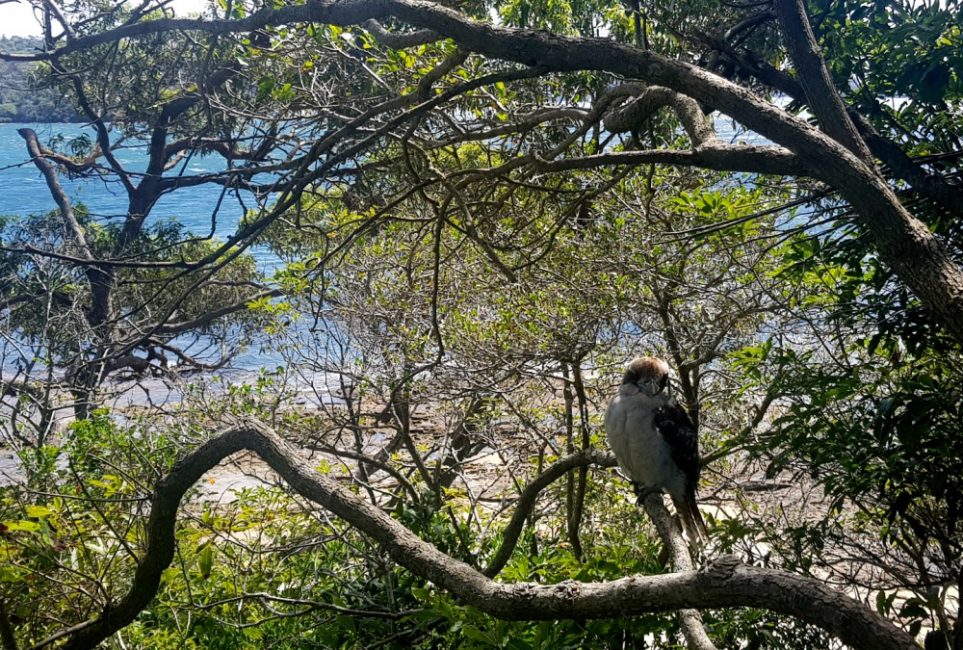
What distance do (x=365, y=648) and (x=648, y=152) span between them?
243cm

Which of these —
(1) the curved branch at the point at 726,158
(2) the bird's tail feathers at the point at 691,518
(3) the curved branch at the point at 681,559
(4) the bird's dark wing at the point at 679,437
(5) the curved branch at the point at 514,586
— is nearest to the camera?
(5) the curved branch at the point at 514,586

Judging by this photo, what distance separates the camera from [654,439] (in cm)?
376

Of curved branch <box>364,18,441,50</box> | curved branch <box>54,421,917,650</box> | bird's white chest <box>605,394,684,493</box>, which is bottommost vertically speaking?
curved branch <box>54,421,917,650</box>

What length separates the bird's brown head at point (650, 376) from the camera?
3.81 m

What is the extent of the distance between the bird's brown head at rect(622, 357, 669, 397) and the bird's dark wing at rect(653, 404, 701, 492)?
0.10 m

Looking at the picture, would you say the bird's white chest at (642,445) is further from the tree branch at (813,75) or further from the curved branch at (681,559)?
the tree branch at (813,75)

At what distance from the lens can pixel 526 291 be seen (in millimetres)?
5082

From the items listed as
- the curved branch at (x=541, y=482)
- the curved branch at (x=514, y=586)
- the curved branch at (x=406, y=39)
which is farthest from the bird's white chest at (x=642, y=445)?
the curved branch at (x=406, y=39)

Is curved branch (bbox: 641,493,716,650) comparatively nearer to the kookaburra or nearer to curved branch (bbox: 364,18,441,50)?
the kookaburra

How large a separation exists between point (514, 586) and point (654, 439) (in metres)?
1.50

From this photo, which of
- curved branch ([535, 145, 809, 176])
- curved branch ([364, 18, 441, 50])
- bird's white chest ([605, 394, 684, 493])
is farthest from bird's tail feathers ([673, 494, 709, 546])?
curved branch ([364, 18, 441, 50])

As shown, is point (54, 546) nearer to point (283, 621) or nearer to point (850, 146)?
point (283, 621)

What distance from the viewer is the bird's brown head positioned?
12.5ft

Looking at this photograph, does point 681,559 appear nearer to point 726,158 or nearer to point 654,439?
point 654,439
